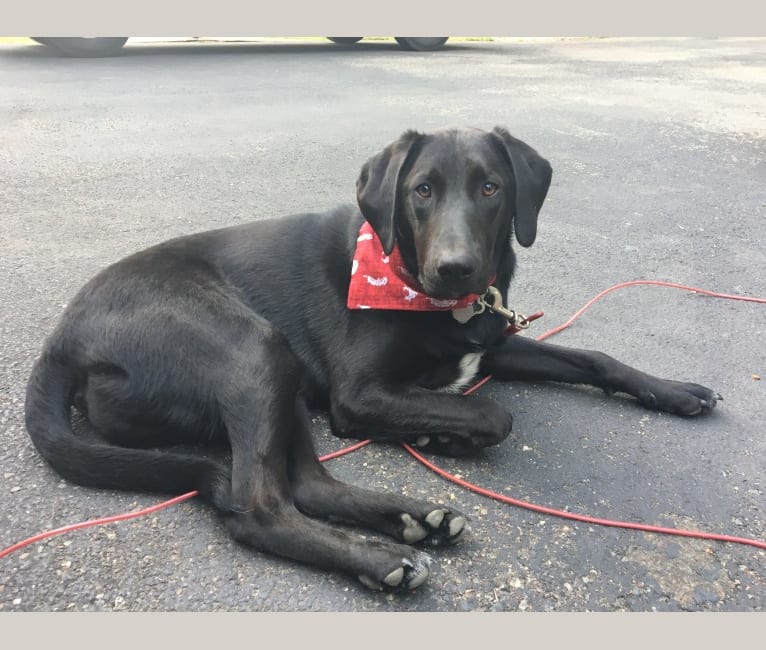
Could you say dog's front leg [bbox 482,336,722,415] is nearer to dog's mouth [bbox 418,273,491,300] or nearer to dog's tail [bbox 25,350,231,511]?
dog's mouth [bbox 418,273,491,300]

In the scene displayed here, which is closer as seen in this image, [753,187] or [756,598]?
[756,598]

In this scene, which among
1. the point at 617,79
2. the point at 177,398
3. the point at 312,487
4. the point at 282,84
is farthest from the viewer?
the point at 617,79

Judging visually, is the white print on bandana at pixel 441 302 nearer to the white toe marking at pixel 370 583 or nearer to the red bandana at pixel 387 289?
the red bandana at pixel 387 289

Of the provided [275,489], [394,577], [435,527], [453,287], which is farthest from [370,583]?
[453,287]

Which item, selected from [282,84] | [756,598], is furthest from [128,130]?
[756,598]

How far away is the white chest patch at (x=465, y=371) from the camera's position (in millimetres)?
2869

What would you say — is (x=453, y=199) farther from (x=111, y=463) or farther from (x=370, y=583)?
(x=111, y=463)

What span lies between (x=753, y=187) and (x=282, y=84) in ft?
21.0

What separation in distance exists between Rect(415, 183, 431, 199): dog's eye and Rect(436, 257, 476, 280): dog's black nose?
1.17ft

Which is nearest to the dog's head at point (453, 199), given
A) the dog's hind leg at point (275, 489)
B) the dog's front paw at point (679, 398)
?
the dog's hind leg at point (275, 489)

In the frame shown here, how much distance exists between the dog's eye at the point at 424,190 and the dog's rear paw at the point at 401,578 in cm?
134

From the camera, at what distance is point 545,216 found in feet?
17.1

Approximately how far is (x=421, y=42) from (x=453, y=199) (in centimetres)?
1247

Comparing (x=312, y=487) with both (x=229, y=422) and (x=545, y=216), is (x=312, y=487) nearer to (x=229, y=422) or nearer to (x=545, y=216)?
(x=229, y=422)
